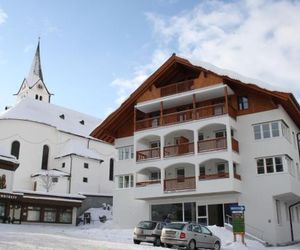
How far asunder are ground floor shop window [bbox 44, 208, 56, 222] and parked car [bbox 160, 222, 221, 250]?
22239mm

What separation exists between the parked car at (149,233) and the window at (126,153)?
550 inches

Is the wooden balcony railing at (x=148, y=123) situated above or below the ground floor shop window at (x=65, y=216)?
above

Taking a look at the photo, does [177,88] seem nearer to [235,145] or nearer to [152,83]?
[152,83]

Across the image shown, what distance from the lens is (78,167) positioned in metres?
54.3

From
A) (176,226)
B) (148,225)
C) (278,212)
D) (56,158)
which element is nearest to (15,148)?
(56,158)

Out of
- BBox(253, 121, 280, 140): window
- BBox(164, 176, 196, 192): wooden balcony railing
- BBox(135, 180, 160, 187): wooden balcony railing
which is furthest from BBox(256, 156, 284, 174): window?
BBox(135, 180, 160, 187): wooden balcony railing

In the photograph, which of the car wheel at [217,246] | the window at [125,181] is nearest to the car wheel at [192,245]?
the car wheel at [217,246]

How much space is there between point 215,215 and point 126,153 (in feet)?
34.1

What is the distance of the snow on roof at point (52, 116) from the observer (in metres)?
54.6

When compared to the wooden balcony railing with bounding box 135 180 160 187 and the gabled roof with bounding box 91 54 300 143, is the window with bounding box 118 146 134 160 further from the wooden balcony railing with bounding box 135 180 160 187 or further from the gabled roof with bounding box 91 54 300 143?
the wooden balcony railing with bounding box 135 180 160 187

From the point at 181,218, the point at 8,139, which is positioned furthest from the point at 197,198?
the point at 8,139

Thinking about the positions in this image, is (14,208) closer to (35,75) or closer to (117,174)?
(117,174)

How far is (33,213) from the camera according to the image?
38844 mm

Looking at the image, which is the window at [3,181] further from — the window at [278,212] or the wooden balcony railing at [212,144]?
the window at [278,212]
